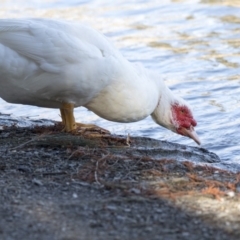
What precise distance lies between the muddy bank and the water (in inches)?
59.8

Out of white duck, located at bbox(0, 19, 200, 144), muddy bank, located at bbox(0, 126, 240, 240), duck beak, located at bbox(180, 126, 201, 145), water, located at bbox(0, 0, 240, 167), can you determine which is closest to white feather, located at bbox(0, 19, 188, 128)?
white duck, located at bbox(0, 19, 200, 144)

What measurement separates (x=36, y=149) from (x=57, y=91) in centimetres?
55

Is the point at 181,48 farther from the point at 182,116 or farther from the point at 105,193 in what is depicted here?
the point at 105,193

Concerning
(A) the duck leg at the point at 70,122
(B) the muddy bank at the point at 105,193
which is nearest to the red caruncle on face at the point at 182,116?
(B) the muddy bank at the point at 105,193

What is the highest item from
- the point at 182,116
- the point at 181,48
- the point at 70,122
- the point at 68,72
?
the point at 68,72

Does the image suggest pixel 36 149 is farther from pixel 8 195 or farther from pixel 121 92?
pixel 8 195

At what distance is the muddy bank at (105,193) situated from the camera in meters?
4.52

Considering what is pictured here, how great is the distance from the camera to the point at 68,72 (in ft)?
21.2

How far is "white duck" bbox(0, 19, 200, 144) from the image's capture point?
646cm

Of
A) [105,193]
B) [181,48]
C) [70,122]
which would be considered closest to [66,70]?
[70,122]

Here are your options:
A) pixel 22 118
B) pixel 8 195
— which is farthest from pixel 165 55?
pixel 8 195

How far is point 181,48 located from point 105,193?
6.62m

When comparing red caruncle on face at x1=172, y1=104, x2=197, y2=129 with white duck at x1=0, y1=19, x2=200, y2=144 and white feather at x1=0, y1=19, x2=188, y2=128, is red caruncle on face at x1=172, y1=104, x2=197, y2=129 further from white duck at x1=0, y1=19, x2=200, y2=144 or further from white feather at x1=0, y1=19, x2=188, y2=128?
white feather at x1=0, y1=19, x2=188, y2=128

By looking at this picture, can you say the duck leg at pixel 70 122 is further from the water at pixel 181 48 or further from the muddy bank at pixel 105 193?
the water at pixel 181 48
